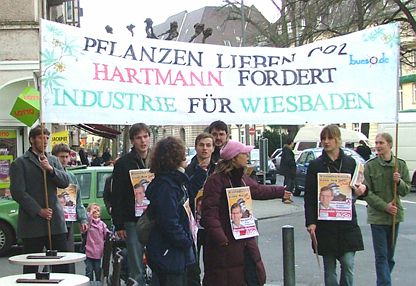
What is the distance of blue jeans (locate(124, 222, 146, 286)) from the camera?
6.31 m

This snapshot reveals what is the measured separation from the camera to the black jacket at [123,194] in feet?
20.6

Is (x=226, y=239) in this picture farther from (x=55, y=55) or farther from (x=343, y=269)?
(x=55, y=55)

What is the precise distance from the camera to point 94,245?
26.3 ft

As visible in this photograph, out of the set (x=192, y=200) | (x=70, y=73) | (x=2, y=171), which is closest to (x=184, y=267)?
(x=192, y=200)

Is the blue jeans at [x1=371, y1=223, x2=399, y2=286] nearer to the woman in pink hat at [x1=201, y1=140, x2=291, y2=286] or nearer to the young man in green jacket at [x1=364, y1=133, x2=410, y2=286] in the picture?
the young man in green jacket at [x1=364, y1=133, x2=410, y2=286]

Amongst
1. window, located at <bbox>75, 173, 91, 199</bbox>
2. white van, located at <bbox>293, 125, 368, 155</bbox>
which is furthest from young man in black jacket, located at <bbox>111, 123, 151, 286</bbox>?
white van, located at <bbox>293, 125, 368, 155</bbox>

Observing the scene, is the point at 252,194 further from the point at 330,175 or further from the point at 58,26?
the point at 58,26

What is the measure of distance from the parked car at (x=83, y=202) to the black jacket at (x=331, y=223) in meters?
5.83

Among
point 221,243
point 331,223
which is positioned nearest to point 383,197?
point 331,223

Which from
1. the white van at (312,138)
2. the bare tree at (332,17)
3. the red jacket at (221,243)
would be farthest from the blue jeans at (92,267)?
the white van at (312,138)

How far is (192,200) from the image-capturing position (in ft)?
19.6

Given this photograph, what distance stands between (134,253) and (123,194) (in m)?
0.58

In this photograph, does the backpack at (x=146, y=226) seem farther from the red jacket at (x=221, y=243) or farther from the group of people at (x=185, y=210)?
the red jacket at (x=221, y=243)

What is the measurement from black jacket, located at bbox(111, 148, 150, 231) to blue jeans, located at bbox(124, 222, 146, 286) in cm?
7
